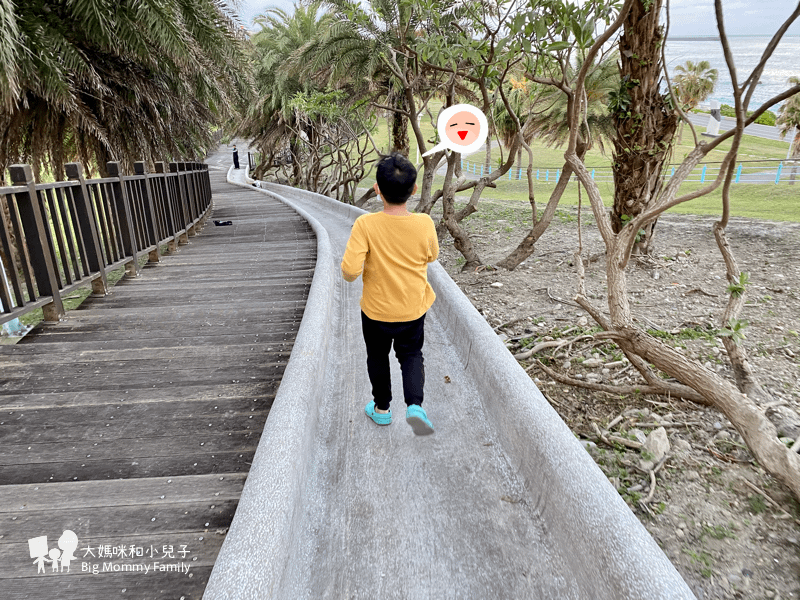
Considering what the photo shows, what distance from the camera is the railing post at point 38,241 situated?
12.6ft

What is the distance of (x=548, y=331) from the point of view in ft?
19.7

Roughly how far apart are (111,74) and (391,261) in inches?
410

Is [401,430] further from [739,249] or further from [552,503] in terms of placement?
[739,249]

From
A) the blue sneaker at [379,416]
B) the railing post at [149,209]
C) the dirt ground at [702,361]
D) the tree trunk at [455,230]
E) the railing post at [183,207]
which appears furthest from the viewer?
the tree trunk at [455,230]

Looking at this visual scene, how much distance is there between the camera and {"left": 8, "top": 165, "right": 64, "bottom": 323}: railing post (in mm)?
3836

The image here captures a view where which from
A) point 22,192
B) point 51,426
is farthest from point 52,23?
point 51,426

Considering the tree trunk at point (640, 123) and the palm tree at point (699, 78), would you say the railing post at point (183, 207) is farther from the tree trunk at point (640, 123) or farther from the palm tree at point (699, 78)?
the palm tree at point (699, 78)

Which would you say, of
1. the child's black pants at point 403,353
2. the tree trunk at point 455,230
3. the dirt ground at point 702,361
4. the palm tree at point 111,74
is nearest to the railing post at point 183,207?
the palm tree at point 111,74

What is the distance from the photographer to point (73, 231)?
4.71 m

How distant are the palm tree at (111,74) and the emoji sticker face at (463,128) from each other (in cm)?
441

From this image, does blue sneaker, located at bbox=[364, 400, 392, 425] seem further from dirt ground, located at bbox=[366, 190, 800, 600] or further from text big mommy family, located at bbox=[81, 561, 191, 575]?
dirt ground, located at bbox=[366, 190, 800, 600]

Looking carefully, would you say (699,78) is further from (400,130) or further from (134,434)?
(134,434)

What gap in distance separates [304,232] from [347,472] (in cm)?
783

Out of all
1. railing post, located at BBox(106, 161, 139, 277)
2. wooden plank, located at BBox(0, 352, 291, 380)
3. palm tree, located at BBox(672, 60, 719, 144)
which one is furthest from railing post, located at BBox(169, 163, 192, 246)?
palm tree, located at BBox(672, 60, 719, 144)
